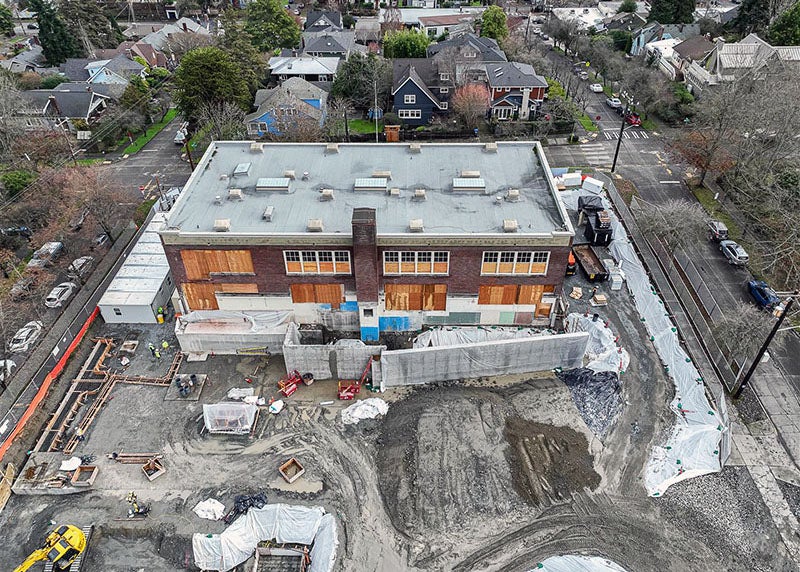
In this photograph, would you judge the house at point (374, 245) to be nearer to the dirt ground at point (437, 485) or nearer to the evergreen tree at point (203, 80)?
the dirt ground at point (437, 485)

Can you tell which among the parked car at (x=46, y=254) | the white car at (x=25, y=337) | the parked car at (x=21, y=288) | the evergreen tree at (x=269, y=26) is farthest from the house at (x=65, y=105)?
the white car at (x=25, y=337)

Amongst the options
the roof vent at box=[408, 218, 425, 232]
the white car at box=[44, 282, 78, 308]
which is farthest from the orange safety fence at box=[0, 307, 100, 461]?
the roof vent at box=[408, 218, 425, 232]

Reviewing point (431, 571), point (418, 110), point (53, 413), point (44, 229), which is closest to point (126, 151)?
point (44, 229)

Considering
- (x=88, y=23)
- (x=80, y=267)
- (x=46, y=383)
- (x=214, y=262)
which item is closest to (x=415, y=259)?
(x=214, y=262)

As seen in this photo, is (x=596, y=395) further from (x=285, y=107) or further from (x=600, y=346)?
(x=285, y=107)

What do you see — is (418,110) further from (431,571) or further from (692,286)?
(431,571)

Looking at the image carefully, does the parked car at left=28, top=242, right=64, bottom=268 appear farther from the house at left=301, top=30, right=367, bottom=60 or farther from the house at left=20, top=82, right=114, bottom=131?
the house at left=301, top=30, right=367, bottom=60
